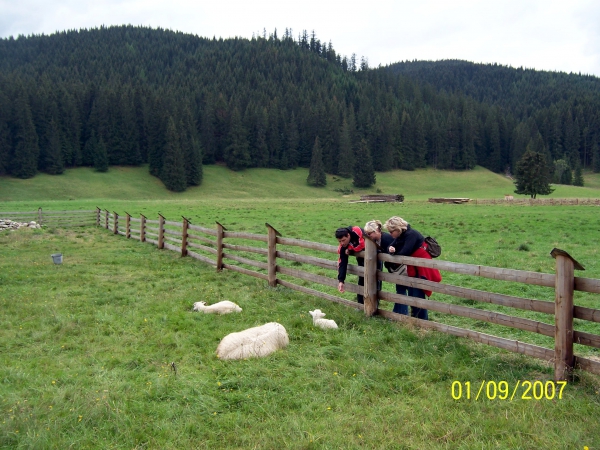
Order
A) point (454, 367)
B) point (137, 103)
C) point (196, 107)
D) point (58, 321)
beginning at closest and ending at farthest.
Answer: point (454, 367), point (58, 321), point (137, 103), point (196, 107)

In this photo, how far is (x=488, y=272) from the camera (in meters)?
5.93

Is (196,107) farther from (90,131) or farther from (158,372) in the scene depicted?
(158,372)

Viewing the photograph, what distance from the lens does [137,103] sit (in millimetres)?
93688

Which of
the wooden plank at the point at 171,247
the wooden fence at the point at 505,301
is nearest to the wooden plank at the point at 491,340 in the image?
the wooden fence at the point at 505,301

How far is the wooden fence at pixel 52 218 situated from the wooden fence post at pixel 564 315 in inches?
1130

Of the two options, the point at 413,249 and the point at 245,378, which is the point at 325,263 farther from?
the point at 245,378

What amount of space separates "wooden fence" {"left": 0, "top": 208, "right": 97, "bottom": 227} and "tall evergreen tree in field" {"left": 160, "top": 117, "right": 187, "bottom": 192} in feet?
156

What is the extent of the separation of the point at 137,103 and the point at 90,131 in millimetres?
11771

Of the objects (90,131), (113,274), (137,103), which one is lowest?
(113,274)

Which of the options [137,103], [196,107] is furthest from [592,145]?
[137,103]

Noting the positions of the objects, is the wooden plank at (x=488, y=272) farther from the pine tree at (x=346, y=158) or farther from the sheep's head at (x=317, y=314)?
the pine tree at (x=346, y=158)

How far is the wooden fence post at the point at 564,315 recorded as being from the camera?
16.4ft

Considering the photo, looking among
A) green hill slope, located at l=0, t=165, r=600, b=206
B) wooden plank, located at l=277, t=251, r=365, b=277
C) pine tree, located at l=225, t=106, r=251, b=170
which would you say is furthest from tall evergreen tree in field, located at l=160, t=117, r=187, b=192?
wooden plank, located at l=277, t=251, r=365, b=277

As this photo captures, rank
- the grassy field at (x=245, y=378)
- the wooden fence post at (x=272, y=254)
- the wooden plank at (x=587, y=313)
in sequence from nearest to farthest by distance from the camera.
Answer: the grassy field at (x=245, y=378) < the wooden plank at (x=587, y=313) < the wooden fence post at (x=272, y=254)
